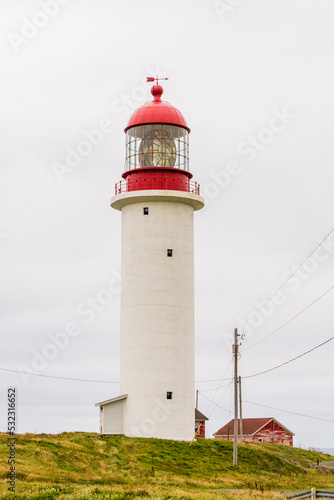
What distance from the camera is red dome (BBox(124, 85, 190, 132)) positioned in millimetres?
40028

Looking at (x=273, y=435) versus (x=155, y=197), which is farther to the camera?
(x=273, y=435)

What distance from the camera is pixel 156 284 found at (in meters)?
38.8

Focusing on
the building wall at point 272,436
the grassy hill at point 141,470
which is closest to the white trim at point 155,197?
the grassy hill at point 141,470

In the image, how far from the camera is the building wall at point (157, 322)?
38406 mm

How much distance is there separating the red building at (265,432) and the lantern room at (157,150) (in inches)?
1121

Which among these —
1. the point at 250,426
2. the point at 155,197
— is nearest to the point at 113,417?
the point at 155,197

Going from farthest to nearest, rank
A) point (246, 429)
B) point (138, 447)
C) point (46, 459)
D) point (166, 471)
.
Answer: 1. point (246, 429)
2. point (138, 447)
3. point (166, 471)
4. point (46, 459)

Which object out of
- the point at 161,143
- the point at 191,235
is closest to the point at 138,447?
the point at 191,235

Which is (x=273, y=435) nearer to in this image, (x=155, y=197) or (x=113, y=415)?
(x=113, y=415)

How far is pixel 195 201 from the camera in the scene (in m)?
40.0

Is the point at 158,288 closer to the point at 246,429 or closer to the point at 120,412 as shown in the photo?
the point at 120,412

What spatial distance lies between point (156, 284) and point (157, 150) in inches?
255

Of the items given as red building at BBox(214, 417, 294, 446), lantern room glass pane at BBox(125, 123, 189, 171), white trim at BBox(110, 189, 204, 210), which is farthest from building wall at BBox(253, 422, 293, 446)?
lantern room glass pane at BBox(125, 123, 189, 171)

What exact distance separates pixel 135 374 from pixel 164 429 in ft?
9.28
